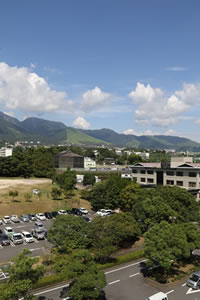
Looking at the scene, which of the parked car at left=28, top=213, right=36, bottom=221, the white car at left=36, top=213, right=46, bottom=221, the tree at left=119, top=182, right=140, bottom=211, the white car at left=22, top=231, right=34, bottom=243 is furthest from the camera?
the tree at left=119, top=182, right=140, bottom=211

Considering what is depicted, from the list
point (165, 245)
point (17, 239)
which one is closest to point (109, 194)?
point (17, 239)

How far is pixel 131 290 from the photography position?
29.2 m

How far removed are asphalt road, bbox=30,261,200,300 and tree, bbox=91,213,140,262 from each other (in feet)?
10.2

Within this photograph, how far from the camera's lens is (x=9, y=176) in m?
116

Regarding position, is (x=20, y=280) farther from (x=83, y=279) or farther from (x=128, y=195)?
(x=128, y=195)

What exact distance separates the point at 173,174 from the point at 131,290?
56002mm

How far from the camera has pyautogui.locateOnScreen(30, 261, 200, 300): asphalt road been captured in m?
27.8

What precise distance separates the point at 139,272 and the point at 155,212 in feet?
39.8

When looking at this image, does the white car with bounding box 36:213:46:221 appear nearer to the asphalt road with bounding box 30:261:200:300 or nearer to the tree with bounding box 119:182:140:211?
the tree with bounding box 119:182:140:211

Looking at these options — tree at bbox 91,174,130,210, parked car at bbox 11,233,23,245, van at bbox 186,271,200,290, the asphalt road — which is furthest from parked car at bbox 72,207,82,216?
van at bbox 186,271,200,290

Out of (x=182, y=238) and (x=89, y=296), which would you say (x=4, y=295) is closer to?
(x=89, y=296)

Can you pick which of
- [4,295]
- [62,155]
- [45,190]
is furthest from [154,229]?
[62,155]

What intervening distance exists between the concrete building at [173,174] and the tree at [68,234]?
48.4 metres

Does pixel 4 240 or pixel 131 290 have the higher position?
pixel 4 240
